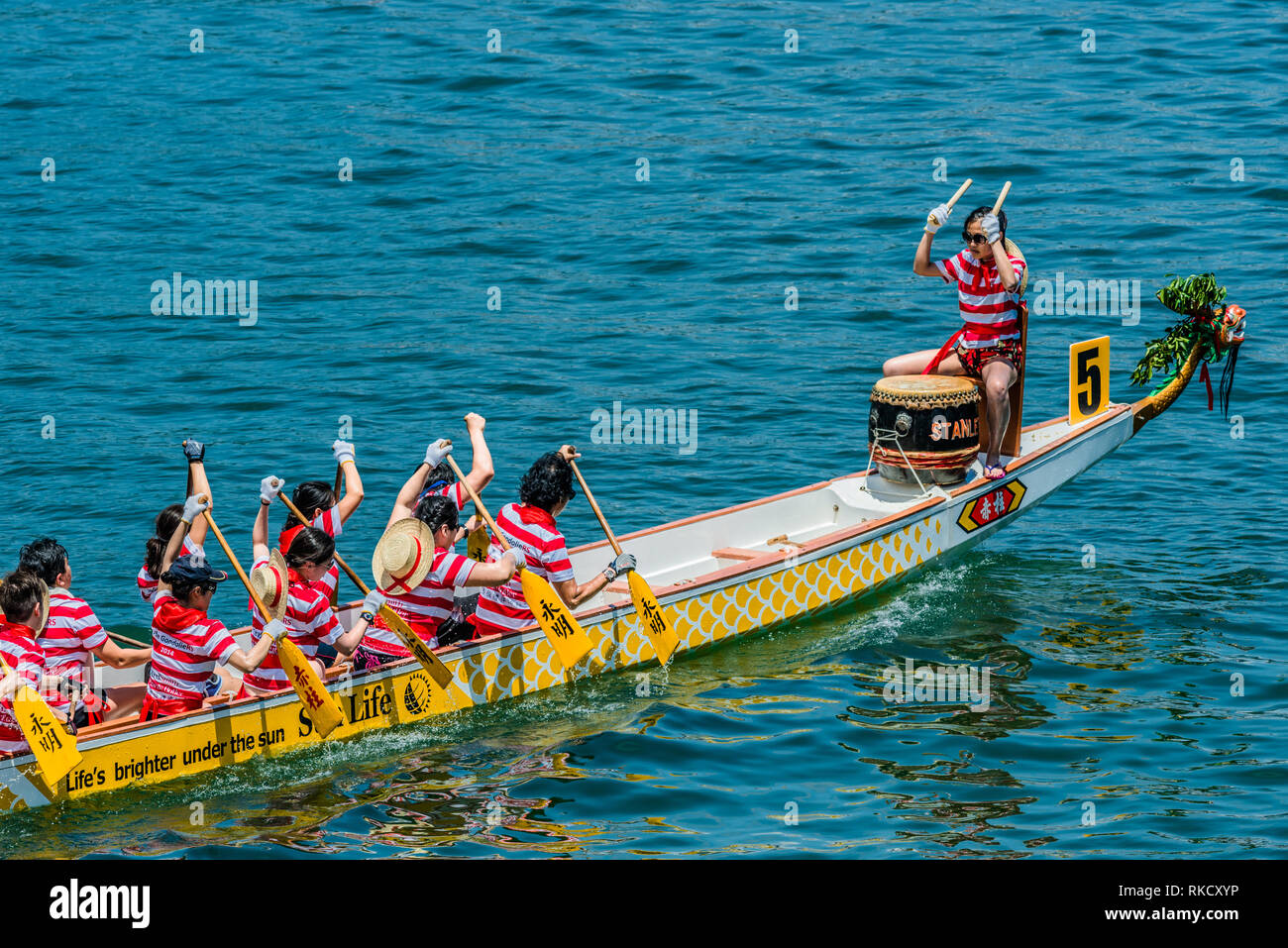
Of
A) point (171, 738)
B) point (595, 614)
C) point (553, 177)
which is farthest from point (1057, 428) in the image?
point (553, 177)

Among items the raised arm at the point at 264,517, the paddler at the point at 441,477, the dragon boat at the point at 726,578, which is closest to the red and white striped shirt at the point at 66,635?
the dragon boat at the point at 726,578

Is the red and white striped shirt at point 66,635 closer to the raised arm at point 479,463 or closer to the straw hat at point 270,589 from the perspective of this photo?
the straw hat at point 270,589

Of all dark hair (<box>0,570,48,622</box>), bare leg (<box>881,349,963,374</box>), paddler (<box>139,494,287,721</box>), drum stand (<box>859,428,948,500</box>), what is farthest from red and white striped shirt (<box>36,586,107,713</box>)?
bare leg (<box>881,349,963,374</box>)

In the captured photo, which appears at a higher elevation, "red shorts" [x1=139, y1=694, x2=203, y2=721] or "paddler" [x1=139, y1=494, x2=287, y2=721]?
"paddler" [x1=139, y1=494, x2=287, y2=721]

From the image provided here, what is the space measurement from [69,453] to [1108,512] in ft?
39.2

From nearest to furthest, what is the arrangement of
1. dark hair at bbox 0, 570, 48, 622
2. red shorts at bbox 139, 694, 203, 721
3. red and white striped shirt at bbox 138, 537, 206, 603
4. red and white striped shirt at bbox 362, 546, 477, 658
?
dark hair at bbox 0, 570, 48, 622 → red shorts at bbox 139, 694, 203, 721 → red and white striped shirt at bbox 138, 537, 206, 603 → red and white striped shirt at bbox 362, 546, 477, 658

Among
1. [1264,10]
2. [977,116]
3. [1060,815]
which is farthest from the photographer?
[1264,10]

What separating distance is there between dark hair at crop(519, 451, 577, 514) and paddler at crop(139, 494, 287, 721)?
2.21 metres

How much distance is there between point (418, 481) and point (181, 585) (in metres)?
2.49

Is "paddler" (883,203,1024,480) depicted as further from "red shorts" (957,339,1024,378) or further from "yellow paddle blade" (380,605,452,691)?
"yellow paddle blade" (380,605,452,691)

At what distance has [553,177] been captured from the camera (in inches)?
1089

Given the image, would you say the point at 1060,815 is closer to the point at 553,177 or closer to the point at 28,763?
the point at 28,763

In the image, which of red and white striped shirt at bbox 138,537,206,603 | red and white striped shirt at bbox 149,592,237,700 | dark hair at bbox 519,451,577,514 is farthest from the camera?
dark hair at bbox 519,451,577,514

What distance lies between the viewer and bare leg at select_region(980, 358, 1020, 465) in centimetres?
1512
